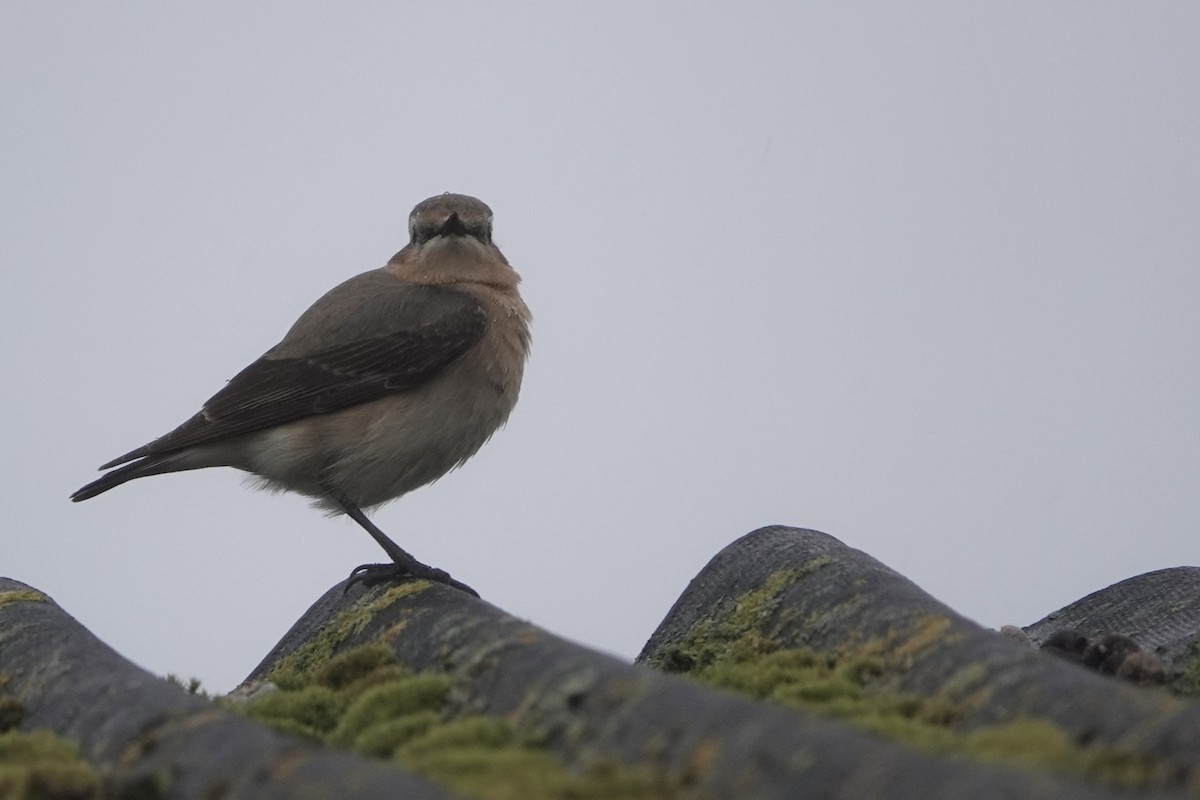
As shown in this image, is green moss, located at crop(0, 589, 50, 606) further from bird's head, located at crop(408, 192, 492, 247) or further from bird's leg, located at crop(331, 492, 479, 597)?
bird's head, located at crop(408, 192, 492, 247)

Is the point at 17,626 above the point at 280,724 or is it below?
above

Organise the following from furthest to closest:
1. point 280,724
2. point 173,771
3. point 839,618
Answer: point 839,618, point 280,724, point 173,771

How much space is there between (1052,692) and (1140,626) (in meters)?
3.00

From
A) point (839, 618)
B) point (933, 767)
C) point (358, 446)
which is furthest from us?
point (358, 446)

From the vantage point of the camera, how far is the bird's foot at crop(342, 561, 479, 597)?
7754 mm

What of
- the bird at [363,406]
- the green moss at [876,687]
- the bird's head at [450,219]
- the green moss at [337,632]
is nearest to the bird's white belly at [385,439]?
the bird at [363,406]

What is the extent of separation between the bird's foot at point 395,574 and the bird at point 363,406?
27 cm

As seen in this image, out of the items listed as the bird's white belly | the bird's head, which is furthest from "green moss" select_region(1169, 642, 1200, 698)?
the bird's head

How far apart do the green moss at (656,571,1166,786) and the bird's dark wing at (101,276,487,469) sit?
10.4 feet

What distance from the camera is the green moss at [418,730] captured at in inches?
131

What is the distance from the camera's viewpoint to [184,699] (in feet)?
14.1

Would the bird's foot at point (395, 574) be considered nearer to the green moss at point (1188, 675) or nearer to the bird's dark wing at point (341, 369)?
the bird's dark wing at point (341, 369)

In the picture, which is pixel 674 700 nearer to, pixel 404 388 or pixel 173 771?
pixel 173 771

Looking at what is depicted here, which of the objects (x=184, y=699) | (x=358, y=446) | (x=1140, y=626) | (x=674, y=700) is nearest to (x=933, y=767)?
(x=674, y=700)
